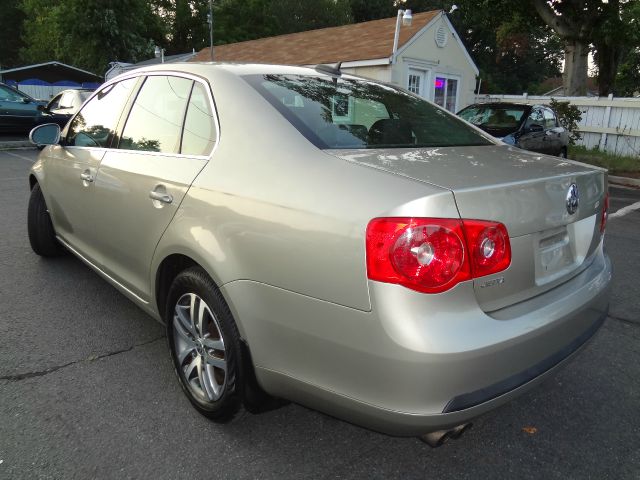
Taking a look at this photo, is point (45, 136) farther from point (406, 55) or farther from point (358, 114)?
point (406, 55)

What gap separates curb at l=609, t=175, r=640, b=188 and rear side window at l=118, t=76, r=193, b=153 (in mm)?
10554

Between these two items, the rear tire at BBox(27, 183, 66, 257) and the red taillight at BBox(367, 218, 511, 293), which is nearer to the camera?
the red taillight at BBox(367, 218, 511, 293)

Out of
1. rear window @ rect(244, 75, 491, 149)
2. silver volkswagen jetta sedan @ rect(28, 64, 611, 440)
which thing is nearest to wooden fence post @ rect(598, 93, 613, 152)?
rear window @ rect(244, 75, 491, 149)

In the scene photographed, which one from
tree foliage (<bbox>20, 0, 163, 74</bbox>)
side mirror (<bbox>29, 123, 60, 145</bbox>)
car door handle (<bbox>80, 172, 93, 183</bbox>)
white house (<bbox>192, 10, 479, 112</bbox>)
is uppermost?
tree foliage (<bbox>20, 0, 163, 74</bbox>)

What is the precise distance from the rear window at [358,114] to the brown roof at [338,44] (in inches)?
461

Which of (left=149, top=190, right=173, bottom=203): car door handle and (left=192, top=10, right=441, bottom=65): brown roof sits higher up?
(left=192, top=10, right=441, bottom=65): brown roof

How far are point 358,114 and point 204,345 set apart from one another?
4.46 ft

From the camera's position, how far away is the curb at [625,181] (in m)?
10.4

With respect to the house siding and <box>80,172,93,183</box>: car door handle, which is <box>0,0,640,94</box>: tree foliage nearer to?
the house siding

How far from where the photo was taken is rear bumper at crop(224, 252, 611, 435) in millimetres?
1592

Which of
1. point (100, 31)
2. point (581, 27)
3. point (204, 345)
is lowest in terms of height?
point (204, 345)

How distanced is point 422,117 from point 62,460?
7.88 feet

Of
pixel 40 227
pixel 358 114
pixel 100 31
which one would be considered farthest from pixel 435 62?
pixel 100 31

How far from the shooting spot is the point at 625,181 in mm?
10672
